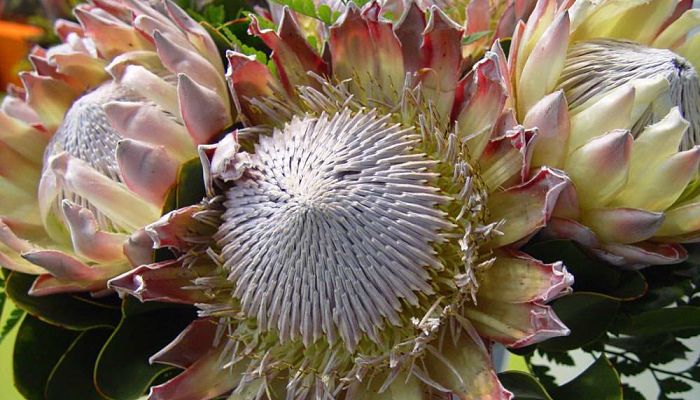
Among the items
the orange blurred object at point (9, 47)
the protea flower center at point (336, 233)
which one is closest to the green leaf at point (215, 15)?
the protea flower center at point (336, 233)

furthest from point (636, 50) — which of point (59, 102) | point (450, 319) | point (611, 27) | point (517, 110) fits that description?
point (59, 102)

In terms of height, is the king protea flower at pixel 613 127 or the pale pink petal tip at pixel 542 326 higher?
the king protea flower at pixel 613 127

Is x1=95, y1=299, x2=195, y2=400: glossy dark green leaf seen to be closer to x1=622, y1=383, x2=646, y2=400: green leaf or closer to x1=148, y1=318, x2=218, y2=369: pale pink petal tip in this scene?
x1=148, y1=318, x2=218, y2=369: pale pink petal tip

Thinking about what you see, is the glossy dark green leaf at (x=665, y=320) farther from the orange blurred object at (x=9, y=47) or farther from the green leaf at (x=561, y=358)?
the orange blurred object at (x=9, y=47)

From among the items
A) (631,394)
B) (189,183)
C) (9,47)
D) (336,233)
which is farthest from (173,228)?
(9,47)

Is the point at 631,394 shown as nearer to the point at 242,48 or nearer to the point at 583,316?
the point at 583,316

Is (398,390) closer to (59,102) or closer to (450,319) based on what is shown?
(450,319)

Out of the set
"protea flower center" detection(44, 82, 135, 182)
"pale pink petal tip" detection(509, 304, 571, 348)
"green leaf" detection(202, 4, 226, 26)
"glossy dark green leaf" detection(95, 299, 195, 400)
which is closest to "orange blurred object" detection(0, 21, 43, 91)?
"green leaf" detection(202, 4, 226, 26)
